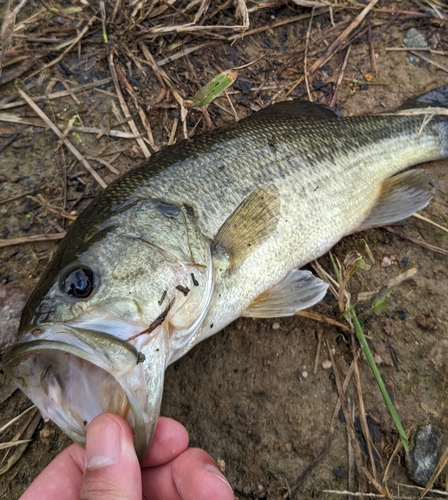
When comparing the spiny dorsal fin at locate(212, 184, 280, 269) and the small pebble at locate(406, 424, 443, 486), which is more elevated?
the spiny dorsal fin at locate(212, 184, 280, 269)

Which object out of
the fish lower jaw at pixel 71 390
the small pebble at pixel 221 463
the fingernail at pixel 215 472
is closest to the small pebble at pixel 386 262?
the small pebble at pixel 221 463

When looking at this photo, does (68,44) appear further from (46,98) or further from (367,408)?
(367,408)

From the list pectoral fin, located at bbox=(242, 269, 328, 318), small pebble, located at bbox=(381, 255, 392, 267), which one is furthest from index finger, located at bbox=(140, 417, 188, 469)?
small pebble, located at bbox=(381, 255, 392, 267)

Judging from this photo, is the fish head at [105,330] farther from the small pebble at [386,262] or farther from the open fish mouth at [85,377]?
the small pebble at [386,262]

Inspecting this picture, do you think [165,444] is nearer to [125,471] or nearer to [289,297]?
[125,471]

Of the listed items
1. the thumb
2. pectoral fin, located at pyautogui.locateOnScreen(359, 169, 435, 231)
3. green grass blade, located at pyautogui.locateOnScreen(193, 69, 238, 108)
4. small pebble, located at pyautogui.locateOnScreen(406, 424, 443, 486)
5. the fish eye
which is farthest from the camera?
pectoral fin, located at pyautogui.locateOnScreen(359, 169, 435, 231)

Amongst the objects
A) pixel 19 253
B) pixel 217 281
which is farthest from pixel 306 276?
pixel 19 253

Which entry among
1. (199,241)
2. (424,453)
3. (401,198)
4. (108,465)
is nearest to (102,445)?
(108,465)

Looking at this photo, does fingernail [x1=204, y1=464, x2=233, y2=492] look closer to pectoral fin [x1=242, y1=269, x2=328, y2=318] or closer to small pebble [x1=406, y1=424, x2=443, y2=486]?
pectoral fin [x1=242, y1=269, x2=328, y2=318]
